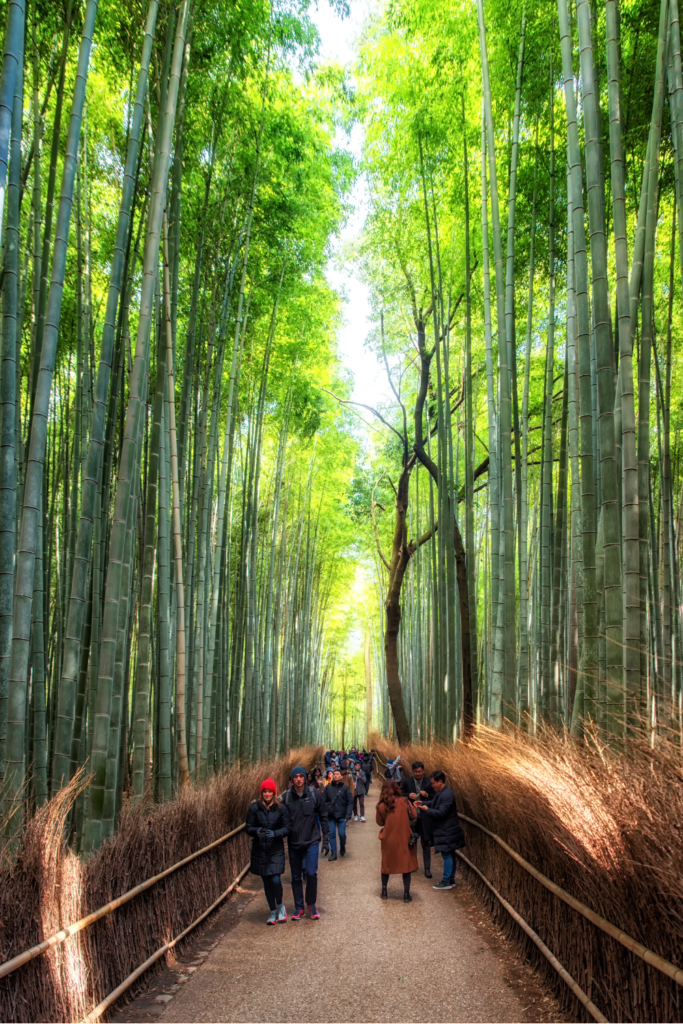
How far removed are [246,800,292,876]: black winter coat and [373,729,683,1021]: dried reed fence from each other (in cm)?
129

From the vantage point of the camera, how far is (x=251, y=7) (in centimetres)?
518

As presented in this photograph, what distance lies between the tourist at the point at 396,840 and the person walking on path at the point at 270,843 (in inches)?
34.1

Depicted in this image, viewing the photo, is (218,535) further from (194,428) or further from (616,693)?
(616,693)

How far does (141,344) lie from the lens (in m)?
3.95

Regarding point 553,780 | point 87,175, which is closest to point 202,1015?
point 553,780

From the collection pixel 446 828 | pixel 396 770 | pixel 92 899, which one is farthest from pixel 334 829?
pixel 92 899

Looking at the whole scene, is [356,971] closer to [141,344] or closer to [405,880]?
[405,880]

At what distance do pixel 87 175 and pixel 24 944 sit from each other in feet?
15.8

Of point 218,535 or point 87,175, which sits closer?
point 87,175

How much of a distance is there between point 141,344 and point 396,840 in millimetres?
3541

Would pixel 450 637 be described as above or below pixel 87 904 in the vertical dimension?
above

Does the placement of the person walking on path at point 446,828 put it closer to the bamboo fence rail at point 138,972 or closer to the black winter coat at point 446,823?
the black winter coat at point 446,823

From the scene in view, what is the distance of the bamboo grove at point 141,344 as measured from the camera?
3396mm

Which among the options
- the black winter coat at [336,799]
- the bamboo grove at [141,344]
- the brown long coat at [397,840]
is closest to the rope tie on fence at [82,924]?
the bamboo grove at [141,344]
